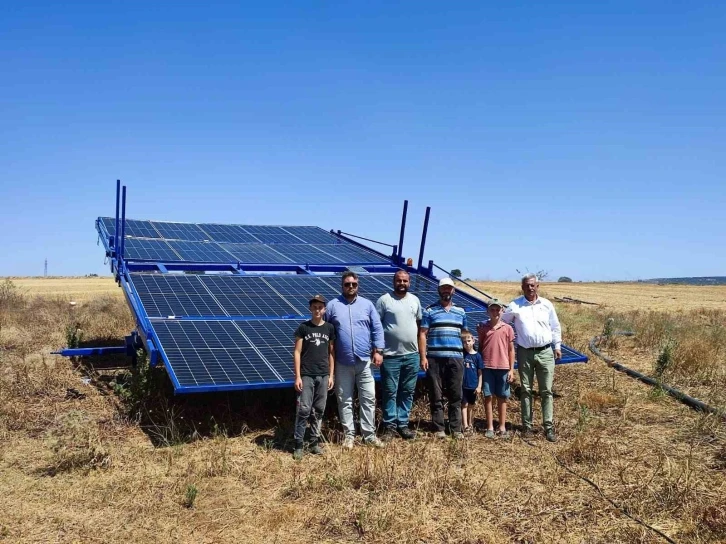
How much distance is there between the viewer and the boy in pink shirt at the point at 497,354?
322 inches

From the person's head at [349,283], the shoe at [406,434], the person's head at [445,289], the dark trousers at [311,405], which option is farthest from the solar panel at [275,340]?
the person's head at [445,289]

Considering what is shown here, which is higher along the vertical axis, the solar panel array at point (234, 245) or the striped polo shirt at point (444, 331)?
the solar panel array at point (234, 245)

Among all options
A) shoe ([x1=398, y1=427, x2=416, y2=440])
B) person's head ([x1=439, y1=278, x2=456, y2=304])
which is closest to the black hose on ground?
person's head ([x1=439, y1=278, x2=456, y2=304])

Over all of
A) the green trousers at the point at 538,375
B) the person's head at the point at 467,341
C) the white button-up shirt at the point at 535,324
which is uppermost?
the white button-up shirt at the point at 535,324

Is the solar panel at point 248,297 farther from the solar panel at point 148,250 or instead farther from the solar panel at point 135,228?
the solar panel at point 135,228

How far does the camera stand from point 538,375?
8266 millimetres

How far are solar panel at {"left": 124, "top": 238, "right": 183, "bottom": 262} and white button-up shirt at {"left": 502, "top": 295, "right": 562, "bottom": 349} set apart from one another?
288 inches

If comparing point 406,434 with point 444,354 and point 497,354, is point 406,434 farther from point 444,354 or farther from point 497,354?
point 497,354

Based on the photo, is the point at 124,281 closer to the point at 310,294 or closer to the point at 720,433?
the point at 310,294

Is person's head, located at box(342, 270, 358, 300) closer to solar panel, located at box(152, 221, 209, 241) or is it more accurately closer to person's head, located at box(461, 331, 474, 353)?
person's head, located at box(461, 331, 474, 353)

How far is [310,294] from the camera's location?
37.3ft

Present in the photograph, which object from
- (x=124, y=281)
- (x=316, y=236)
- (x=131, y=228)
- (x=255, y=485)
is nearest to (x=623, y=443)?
(x=255, y=485)

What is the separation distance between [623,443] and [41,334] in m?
13.2

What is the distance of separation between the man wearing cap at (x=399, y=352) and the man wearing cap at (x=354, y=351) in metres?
0.19
